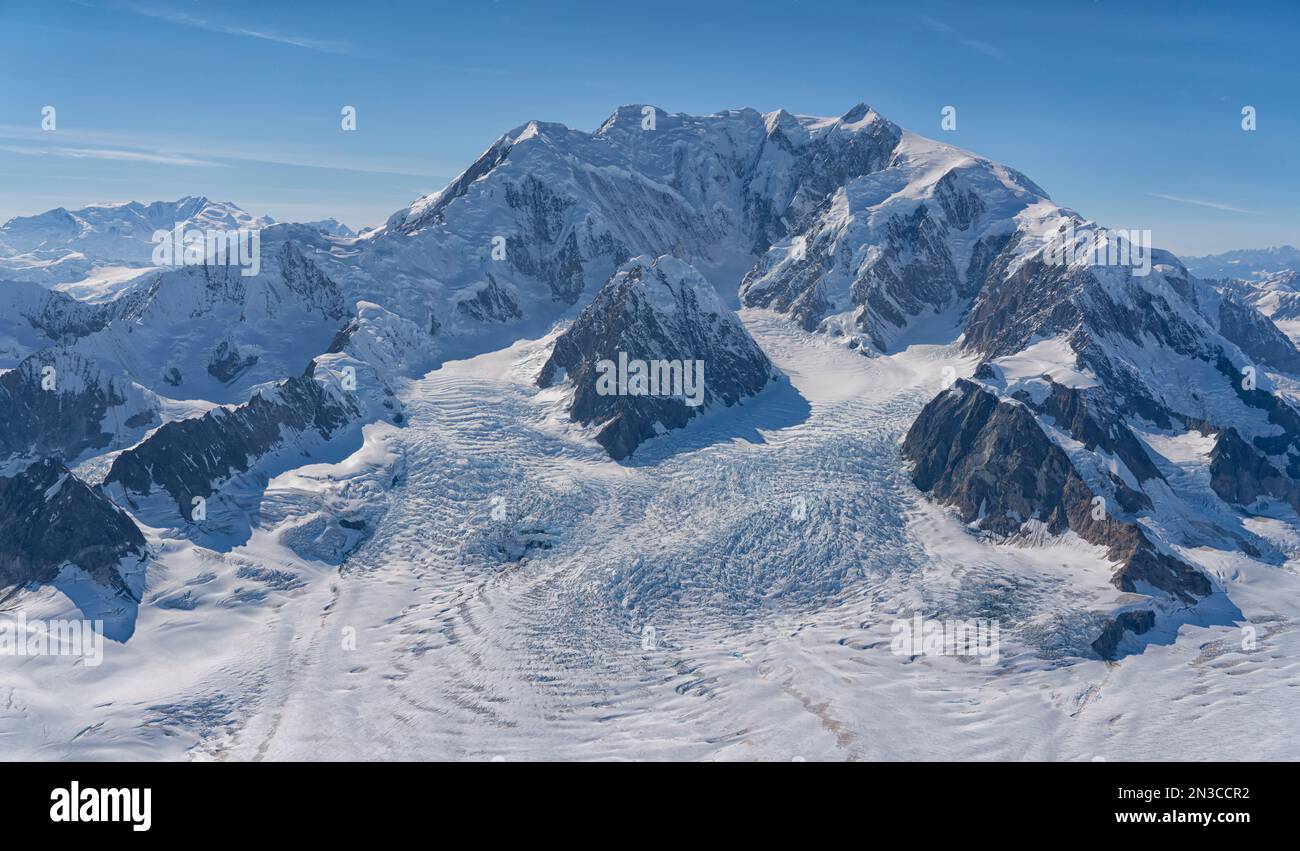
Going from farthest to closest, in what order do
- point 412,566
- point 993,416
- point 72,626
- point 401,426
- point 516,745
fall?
1. point 401,426
2. point 993,416
3. point 412,566
4. point 72,626
5. point 516,745

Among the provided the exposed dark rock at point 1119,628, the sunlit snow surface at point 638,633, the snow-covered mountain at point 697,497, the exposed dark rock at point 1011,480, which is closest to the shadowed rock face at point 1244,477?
the snow-covered mountain at point 697,497

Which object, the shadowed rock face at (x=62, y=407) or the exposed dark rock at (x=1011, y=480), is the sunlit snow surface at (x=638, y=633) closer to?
the exposed dark rock at (x=1011, y=480)

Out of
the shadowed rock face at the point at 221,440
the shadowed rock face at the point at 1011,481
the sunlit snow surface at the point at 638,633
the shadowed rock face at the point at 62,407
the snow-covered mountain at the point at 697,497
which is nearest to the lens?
the sunlit snow surface at the point at 638,633

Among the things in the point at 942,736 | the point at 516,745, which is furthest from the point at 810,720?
the point at 516,745

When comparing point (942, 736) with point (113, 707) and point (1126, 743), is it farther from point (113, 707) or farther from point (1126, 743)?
point (113, 707)

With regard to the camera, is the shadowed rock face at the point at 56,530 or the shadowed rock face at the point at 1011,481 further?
the shadowed rock face at the point at 1011,481

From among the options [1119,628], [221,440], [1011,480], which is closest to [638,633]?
[1119,628]

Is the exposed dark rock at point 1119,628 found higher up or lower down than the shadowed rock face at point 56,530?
lower down
